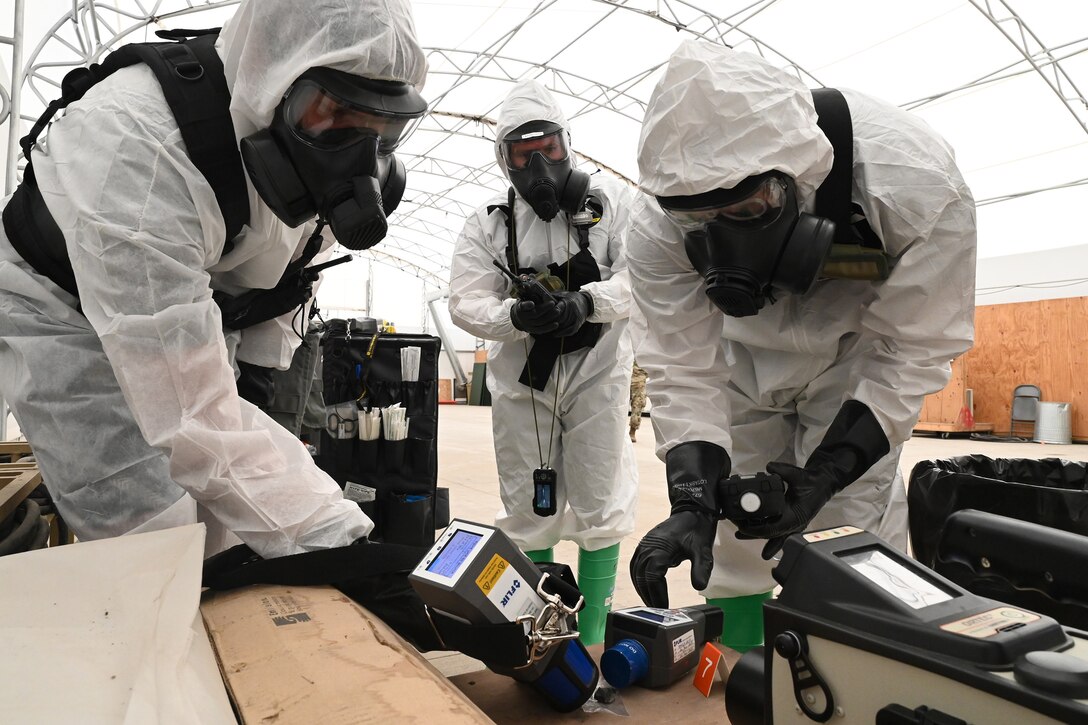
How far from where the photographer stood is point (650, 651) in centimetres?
84

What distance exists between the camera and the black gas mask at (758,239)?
1113mm

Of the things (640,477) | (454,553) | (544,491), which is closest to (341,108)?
(454,553)

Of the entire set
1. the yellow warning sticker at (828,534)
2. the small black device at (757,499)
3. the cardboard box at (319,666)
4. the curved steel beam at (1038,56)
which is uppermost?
the curved steel beam at (1038,56)

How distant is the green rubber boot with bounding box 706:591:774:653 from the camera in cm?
145

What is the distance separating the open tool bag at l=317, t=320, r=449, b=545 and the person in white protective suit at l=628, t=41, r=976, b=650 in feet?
4.41

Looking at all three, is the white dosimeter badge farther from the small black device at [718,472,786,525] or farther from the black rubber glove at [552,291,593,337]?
the black rubber glove at [552,291,593,337]

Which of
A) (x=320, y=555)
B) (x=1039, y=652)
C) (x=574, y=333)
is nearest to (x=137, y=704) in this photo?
(x=320, y=555)

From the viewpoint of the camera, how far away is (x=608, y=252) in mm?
2158

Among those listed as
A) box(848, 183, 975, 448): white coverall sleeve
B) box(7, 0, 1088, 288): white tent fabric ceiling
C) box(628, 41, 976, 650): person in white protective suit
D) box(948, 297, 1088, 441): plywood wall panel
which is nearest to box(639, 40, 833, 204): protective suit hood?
box(628, 41, 976, 650): person in white protective suit

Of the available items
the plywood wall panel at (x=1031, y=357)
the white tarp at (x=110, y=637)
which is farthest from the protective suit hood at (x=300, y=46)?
the plywood wall panel at (x=1031, y=357)

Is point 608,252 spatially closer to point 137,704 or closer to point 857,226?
point 857,226

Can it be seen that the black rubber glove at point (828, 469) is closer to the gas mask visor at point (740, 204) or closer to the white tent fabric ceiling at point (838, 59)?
the gas mask visor at point (740, 204)

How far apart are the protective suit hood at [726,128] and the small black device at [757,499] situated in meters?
0.47

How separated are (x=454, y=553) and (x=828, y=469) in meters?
0.74
